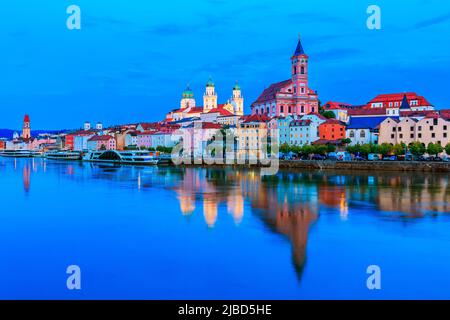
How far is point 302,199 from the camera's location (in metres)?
10.2

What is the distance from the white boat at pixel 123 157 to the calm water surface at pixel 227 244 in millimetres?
14730

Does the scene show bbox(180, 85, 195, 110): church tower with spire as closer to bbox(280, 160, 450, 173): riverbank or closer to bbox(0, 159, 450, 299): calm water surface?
bbox(280, 160, 450, 173): riverbank

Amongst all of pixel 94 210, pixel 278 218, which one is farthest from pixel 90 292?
pixel 94 210

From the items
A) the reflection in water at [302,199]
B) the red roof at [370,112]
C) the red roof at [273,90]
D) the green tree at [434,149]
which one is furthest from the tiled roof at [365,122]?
the reflection in water at [302,199]

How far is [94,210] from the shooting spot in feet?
29.7

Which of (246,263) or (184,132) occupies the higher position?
(184,132)

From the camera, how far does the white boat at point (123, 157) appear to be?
26047 millimetres

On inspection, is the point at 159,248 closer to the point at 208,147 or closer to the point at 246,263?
the point at 246,263

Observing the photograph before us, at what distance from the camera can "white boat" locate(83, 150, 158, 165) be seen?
26047 mm

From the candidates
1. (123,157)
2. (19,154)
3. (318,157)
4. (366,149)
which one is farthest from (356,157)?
(19,154)

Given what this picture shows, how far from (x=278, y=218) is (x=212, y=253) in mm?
2373

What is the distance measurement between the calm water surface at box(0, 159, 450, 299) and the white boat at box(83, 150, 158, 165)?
14.7 meters

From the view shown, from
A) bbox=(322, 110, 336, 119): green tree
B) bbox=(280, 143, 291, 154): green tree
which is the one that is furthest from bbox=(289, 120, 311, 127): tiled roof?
bbox=(322, 110, 336, 119): green tree

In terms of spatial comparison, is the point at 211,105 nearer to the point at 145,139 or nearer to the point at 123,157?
the point at 145,139
